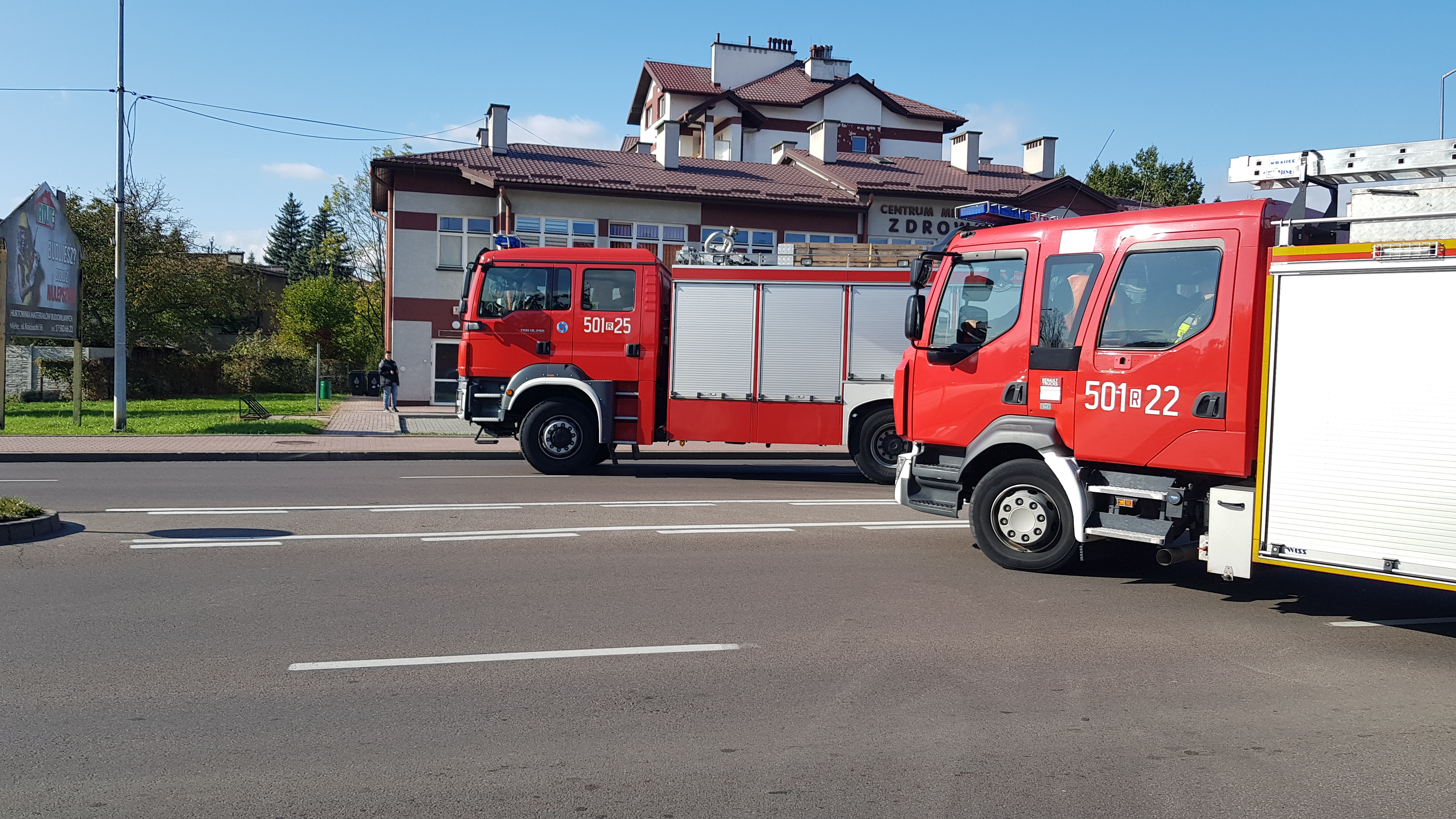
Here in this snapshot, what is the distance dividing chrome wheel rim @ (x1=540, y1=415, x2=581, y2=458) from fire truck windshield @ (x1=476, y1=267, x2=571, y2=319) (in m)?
1.52

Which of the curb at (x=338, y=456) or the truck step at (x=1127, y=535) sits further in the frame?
the curb at (x=338, y=456)

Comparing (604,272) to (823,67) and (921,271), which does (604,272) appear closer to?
(921,271)

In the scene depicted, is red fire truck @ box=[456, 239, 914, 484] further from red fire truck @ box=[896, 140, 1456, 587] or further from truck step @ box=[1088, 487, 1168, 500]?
truck step @ box=[1088, 487, 1168, 500]

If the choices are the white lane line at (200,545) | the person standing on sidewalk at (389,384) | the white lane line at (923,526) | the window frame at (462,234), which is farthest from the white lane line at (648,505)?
the window frame at (462,234)

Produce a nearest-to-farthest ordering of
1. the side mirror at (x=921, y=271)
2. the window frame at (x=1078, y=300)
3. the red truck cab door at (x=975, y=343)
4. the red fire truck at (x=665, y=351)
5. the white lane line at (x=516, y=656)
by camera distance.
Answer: the white lane line at (x=516, y=656), the window frame at (x=1078, y=300), the red truck cab door at (x=975, y=343), the side mirror at (x=921, y=271), the red fire truck at (x=665, y=351)

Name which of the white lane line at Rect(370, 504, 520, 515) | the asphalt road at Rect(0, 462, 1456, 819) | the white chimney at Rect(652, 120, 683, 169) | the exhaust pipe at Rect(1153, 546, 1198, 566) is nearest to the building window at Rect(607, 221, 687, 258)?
the white chimney at Rect(652, 120, 683, 169)

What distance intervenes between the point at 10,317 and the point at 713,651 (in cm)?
2045

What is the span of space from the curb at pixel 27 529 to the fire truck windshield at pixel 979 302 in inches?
300

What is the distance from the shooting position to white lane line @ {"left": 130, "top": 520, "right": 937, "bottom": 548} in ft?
29.7

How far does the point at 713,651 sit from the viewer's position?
586 cm

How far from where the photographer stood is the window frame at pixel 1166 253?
279 inches

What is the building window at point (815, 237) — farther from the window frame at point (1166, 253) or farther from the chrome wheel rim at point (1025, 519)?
the window frame at point (1166, 253)

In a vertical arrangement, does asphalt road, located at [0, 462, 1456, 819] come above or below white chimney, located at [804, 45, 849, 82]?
below

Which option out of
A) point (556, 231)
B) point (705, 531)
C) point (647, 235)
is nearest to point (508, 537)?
point (705, 531)
